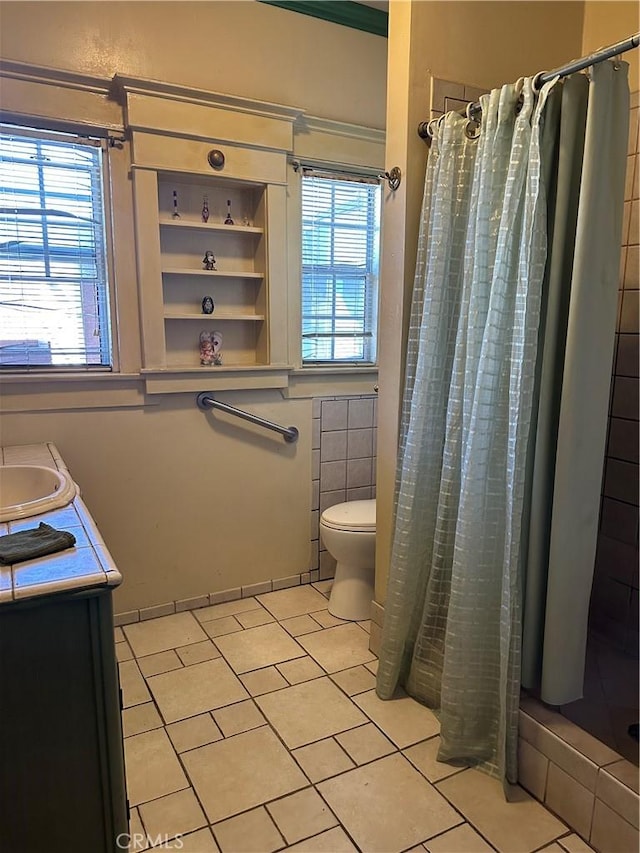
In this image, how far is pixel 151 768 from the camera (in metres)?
1.65

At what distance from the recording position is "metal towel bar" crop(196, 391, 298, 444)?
96.7 inches

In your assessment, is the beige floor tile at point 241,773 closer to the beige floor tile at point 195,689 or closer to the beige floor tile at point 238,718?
the beige floor tile at point 238,718

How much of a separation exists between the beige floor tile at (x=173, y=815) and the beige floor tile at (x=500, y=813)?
0.67 metres

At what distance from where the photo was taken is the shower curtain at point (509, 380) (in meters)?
1.44

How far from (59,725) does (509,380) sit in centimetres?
132

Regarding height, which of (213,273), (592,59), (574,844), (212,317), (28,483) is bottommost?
(574,844)

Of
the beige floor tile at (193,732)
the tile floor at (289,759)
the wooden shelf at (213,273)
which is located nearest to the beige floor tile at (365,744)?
the tile floor at (289,759)

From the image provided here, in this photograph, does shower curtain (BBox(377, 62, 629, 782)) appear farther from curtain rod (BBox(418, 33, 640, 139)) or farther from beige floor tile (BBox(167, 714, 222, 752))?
beige floor tile (BBox(167, 714, 222, 752))

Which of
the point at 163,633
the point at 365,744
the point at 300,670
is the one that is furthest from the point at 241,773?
the point at 163,633

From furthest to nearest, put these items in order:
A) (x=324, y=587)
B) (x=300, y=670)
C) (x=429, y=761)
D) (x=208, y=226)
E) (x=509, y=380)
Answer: (x=324, y=587) → (x=208, y=226) → (x=300, y=670) → (x=429, y=761) → (x=509, y=380)

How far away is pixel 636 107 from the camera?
6.50ft

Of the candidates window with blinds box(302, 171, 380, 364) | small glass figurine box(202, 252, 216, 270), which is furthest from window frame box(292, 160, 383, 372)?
small glass figurine box(202, 252, 216, 270)

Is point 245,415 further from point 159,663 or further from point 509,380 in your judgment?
point 509,380

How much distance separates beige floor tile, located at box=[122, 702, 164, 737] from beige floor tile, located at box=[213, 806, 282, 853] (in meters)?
0.46
